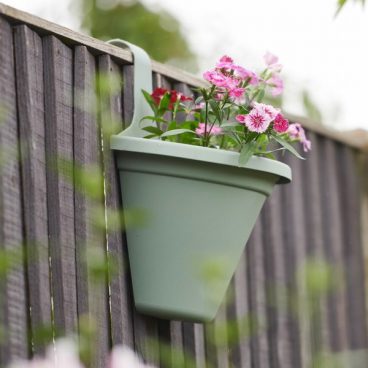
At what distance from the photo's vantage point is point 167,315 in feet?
8.63

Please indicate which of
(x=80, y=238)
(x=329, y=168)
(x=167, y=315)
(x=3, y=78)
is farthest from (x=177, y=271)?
(x=329, y=168)

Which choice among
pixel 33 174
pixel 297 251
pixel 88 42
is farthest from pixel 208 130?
pixel 297 251

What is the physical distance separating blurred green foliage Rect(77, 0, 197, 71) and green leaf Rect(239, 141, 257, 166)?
6.59m

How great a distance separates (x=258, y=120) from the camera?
2.51 meters

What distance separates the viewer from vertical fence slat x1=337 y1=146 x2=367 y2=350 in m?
4.09

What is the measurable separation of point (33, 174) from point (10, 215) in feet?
0.44

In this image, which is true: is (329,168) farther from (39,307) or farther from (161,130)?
(39,307)

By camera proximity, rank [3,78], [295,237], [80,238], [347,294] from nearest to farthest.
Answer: [3,78] → [80,238] → [295,237] → [347,294]

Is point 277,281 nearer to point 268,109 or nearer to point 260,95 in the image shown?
point 260,95

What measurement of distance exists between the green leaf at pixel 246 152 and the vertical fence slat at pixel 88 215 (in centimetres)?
36

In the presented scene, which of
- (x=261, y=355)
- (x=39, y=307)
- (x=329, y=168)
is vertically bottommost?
(x=261, y=355)

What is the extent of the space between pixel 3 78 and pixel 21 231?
0.34 metres

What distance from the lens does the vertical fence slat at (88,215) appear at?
2.46 meters

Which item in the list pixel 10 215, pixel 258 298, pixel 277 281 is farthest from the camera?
pixel 277 281
